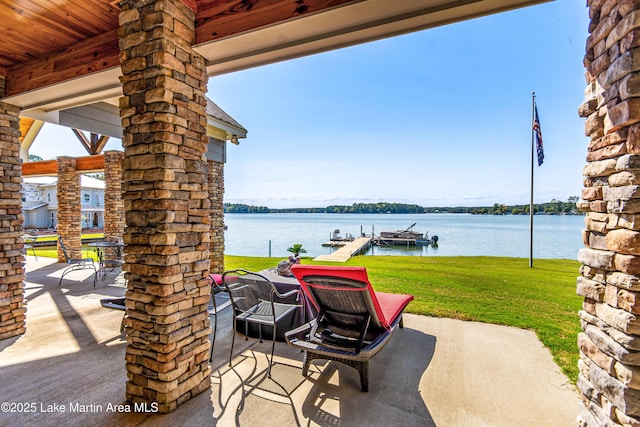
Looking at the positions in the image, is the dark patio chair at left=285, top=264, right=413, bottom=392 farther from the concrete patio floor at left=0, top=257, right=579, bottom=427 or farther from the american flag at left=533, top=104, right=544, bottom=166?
the american flag at left=533, top=104, right=544, bottom=166

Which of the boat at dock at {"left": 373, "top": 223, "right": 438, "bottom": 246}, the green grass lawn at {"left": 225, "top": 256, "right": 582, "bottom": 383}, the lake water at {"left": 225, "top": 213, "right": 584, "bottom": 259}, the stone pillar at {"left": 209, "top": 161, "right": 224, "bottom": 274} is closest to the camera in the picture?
the green grass lawn at {"left": 225, "top": 256, "right": 582, "bottom": 383}

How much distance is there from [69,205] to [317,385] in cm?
1107

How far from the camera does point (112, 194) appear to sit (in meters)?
8.75

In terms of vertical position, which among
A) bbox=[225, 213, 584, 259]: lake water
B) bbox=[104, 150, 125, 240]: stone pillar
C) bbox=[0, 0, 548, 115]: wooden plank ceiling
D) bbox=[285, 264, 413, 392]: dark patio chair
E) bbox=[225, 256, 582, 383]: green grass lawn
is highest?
bbox=[0, 0, 548, 115]: wooden plank ceiling

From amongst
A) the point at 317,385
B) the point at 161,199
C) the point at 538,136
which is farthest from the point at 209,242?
the point at 538,136

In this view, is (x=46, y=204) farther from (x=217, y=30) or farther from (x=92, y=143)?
(x=217, y=30)

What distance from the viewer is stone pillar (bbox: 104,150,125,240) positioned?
8.73 meters

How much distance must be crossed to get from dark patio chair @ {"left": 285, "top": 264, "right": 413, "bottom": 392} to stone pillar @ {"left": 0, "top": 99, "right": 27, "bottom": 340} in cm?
381

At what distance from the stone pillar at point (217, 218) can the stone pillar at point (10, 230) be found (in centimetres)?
396

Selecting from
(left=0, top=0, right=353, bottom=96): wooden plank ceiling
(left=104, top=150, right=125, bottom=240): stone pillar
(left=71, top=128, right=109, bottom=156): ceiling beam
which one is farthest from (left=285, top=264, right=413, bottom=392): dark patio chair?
(left=71, top=128, right=109, bottom=156): ceiling beam

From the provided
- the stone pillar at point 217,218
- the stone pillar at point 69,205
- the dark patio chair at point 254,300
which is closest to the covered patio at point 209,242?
the dark patio chair at point 254,300

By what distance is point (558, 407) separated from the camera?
2318 millimetres

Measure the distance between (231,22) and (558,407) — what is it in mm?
4104

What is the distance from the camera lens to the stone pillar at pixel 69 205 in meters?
9.59
